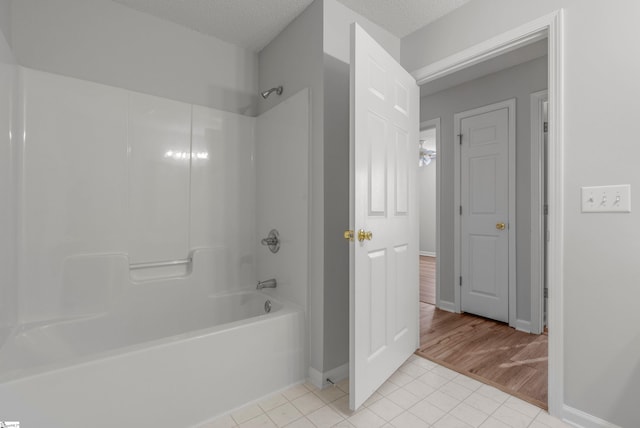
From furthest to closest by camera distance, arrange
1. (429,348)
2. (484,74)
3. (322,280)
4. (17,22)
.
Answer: (484,74)
(429,348)
(322,280)
(17,22)

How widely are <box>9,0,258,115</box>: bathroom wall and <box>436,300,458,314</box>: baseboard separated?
270 centimetres

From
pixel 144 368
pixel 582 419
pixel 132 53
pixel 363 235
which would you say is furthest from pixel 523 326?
pixel 132 53

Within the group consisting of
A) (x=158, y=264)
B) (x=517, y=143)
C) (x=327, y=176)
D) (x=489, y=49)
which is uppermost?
(x=489, y=49)

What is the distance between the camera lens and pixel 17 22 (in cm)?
171

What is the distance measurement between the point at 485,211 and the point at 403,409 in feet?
6.83

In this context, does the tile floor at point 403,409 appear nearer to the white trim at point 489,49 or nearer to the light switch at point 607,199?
the light switch at point 607,199

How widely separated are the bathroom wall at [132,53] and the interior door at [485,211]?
2.14 m

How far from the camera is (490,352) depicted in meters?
2.33

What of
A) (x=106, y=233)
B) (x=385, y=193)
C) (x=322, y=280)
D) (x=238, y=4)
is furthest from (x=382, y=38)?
(x=106, y=233)

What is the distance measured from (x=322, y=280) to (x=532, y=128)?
228 centimetres

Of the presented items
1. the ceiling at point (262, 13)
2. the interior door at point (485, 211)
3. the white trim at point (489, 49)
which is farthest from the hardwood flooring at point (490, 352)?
the ceiling at point (262, 13)

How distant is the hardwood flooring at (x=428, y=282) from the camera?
12.3 ft

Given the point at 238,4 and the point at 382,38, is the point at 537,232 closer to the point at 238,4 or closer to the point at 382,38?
the point at 382,38

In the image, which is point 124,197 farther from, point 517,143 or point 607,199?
point 517,143
